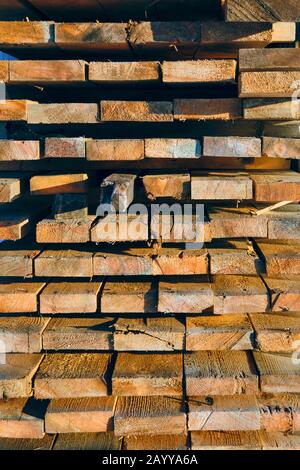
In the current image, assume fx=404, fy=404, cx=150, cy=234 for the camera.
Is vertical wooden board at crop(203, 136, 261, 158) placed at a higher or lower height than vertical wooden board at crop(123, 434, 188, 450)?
higher

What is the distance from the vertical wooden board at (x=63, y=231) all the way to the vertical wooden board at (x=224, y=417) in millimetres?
1060

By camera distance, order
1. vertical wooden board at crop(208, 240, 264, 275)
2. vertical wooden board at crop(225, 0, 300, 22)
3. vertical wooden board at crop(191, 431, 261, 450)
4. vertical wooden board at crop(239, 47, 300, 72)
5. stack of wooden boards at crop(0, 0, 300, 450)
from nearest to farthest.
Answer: vertical wooden board at crop(225, 0, 300, 22), vertical wooden board at crop(239, 47, 300, 72), stack of wooden boards at crop(0, 0, 300, 450), vertical wooden board at crop(208, 240, 264, 275), vertical wooden board at crop(191, 431, 261, 450)

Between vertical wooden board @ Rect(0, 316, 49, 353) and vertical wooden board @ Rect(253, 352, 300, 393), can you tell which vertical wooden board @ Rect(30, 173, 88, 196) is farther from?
vertical wooden board @ Rect(253, 352, 300, 393)

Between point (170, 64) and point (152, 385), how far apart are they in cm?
161

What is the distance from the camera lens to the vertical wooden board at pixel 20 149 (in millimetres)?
1994

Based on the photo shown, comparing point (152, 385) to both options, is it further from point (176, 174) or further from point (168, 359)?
point (176, 174)

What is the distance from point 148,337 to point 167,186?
79 cm

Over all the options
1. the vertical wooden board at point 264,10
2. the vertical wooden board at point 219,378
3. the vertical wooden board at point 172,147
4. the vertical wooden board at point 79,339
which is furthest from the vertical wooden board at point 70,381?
the vertical wooden board at point 264,10

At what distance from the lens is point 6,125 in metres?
2.40

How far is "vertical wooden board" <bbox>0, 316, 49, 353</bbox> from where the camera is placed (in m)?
2.13

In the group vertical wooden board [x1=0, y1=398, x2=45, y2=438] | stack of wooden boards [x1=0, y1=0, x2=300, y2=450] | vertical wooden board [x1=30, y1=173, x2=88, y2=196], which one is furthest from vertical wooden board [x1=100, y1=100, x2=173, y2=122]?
vertical wooden board [x1=0, y1=398, x2=45, y2=438]

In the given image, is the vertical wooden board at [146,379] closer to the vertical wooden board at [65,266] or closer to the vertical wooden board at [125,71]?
the vertical wooden board at [65,266]

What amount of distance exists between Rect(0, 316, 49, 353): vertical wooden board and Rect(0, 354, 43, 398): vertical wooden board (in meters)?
0.08
